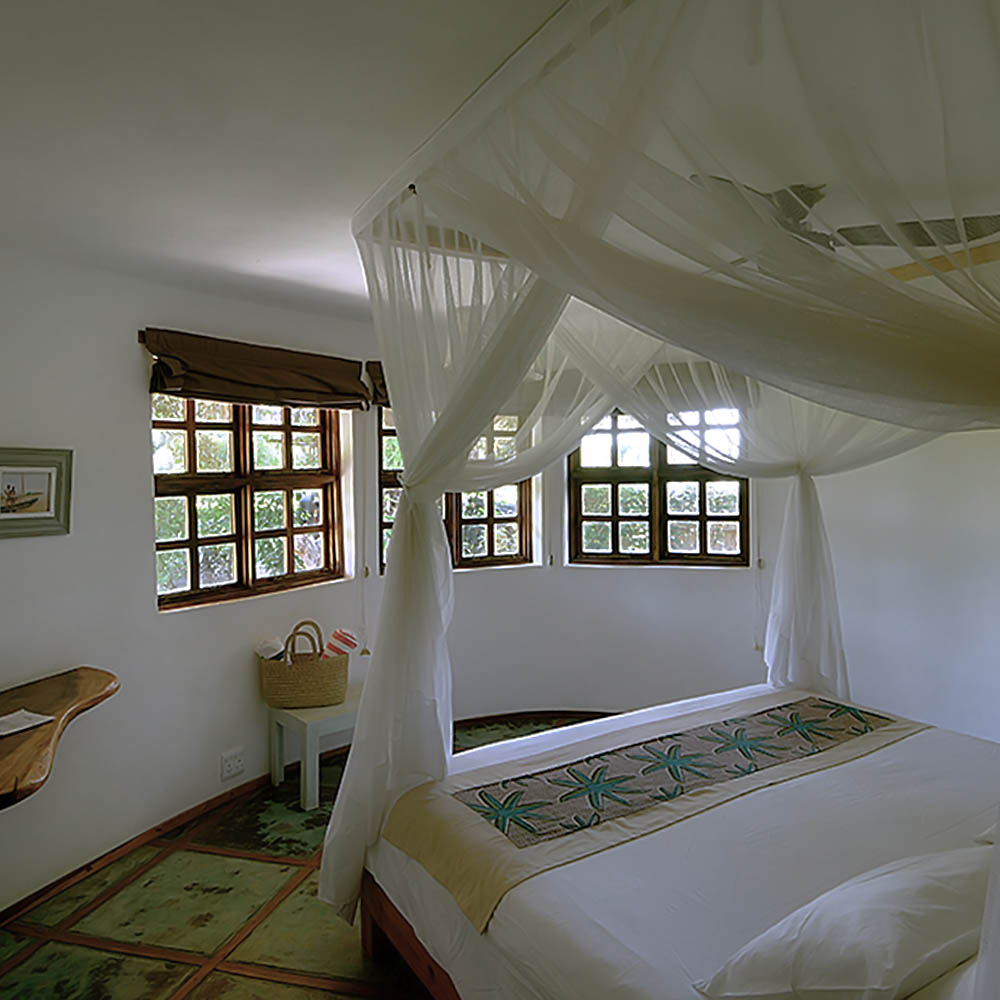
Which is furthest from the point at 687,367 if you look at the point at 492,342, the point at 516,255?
the point at 516,255

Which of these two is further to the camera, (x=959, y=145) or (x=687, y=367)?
(x=687, y=367)

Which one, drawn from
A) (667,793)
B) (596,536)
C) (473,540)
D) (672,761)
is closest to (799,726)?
(672,761)

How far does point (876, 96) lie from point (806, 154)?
116mm

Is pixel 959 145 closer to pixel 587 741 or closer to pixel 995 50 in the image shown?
pixel 995 50

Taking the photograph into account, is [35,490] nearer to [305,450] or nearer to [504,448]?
[305,450]

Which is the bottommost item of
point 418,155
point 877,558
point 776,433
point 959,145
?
point 877,558

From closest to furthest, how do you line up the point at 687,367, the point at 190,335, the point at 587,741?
the point at 587,741, the point at 687,367, the point at 190,335

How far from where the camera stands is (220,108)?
1.67 metres

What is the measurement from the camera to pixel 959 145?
98cm

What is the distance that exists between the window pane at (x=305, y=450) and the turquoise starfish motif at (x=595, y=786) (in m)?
2.27

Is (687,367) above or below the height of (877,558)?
above

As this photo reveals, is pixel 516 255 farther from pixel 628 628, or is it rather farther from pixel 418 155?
pixel 628 628

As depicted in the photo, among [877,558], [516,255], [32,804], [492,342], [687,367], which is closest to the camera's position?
[516,255]

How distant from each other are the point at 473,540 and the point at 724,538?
146cm
